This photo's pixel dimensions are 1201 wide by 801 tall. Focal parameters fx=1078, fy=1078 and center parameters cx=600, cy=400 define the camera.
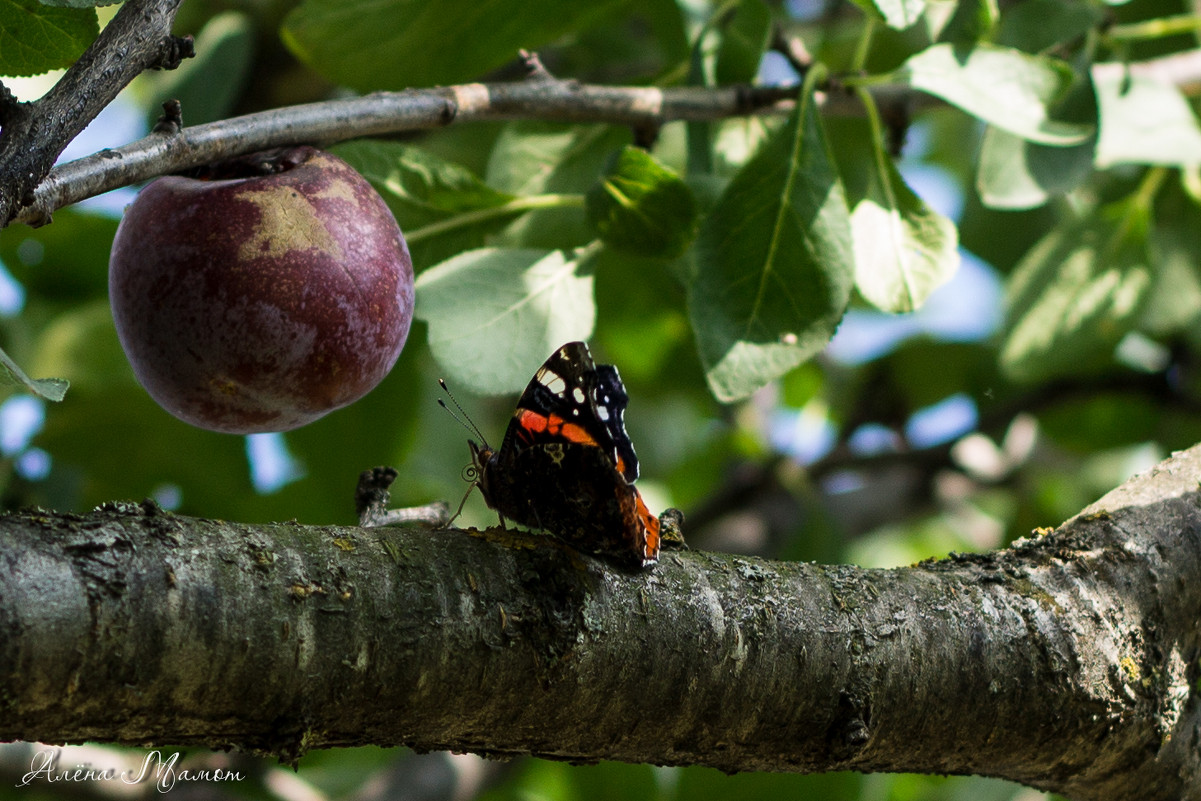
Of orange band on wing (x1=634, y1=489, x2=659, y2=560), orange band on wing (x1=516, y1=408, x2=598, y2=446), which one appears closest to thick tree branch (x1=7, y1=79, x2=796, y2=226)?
orange band on wing (x1=516, y1=408, x2=598, y2=446)

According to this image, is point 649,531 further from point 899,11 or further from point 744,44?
point 744,44

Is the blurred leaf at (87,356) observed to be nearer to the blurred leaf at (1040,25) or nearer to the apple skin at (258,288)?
the apple skin at (258,288)

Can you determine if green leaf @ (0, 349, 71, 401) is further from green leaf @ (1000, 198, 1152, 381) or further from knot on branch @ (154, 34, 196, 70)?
green leaf @ (1000, 198, 1152, 381)

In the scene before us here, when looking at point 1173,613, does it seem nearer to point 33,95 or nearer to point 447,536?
point 447,536

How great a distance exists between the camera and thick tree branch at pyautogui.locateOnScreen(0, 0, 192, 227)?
0.86 meters

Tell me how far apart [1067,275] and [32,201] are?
74.4 inches

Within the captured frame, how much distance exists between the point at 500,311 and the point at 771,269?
37 cm

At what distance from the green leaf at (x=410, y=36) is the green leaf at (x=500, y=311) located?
361mm

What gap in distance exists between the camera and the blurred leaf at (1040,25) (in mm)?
1674

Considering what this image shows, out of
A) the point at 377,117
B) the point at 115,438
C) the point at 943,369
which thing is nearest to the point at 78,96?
the point at 377,117

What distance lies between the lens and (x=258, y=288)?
3.43 ft

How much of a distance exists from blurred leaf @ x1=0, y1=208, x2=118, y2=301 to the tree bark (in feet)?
5.17

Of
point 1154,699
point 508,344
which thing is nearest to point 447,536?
point 508,344

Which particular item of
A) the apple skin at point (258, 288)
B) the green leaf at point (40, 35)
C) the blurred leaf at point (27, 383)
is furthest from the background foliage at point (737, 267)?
the blurred leaf at point (27, 383)
